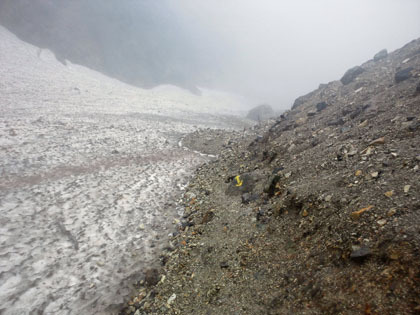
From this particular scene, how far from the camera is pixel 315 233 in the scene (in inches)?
182

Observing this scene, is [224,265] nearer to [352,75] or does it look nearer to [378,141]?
[378,141]

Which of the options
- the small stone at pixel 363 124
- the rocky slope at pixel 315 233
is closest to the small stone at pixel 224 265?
the rocky slope at pixel 315 233

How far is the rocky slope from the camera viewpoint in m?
3.39

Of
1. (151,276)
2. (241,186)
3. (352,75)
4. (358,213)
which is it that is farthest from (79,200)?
(352,75)

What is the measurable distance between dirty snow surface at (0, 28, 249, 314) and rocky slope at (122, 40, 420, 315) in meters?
1.12

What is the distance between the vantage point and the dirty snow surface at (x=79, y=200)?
5992mm

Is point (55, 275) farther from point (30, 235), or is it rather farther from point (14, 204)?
point (14, 204)

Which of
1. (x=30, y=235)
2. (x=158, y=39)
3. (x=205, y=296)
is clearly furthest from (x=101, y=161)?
(x=158, y=39)

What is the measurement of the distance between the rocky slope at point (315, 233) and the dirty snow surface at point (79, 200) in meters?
1.12

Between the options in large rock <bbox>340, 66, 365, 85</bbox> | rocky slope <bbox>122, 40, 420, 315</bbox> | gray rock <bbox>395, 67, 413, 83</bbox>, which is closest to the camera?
rocky slope <bbox>122, 40, 420, 315</bbox>

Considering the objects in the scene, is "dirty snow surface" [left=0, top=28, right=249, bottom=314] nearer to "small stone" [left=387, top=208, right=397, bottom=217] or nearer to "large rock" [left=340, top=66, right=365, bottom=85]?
"small stone" [left=387, top=208, right=397, bottom=217]

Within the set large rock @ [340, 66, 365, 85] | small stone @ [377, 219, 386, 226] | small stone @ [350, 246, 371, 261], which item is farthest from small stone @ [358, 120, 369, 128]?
large rock @ [340, 66, 365, 85]

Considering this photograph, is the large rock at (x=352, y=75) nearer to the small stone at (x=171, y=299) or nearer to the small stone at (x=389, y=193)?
the small stone at (x=389, y=193)

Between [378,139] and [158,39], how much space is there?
278 ft
